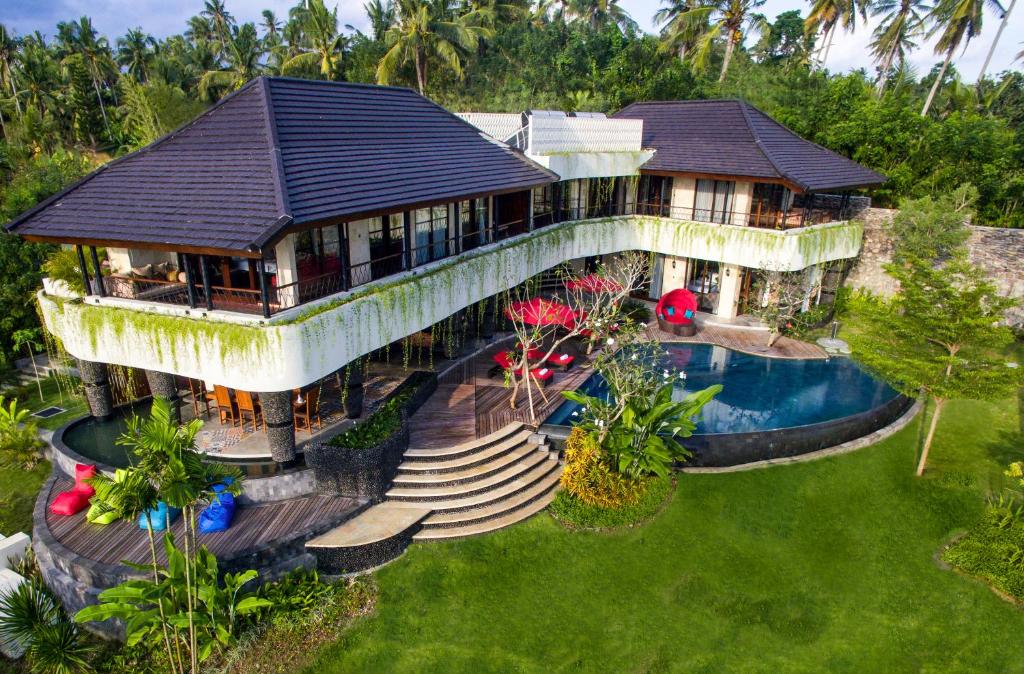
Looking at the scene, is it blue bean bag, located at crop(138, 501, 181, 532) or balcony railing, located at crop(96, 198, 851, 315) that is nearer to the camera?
blue bean bag, located at crop(138, 501, 181, 532)

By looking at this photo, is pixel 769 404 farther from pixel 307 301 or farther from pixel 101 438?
pixel 101 438

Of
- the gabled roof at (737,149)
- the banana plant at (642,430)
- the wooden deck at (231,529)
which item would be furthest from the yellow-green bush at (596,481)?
the gabled roof at (737,149)

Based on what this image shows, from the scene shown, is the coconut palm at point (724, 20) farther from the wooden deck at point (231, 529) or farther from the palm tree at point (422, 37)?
the wooden deck at point (231, 529)

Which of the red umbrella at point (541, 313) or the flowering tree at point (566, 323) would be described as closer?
the flowering tree at point (566, 323)

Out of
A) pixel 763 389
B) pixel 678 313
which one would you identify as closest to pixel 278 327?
pixel 763 389

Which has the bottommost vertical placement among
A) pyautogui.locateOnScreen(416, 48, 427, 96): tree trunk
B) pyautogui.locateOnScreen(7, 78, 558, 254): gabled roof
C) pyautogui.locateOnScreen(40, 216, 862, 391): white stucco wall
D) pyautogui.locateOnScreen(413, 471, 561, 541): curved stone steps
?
pyautogui.locateOnScreen(413, 471, 561, 541): curved stone steps

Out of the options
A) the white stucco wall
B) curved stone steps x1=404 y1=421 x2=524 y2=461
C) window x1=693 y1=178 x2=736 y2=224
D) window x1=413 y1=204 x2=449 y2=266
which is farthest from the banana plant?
window x1=693 y1=178 x2=736 y2=224

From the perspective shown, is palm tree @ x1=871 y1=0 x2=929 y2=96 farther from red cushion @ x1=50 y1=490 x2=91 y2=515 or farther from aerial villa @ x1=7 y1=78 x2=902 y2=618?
red cushion @ x1=50 y1=490 x2=91 y2=515
